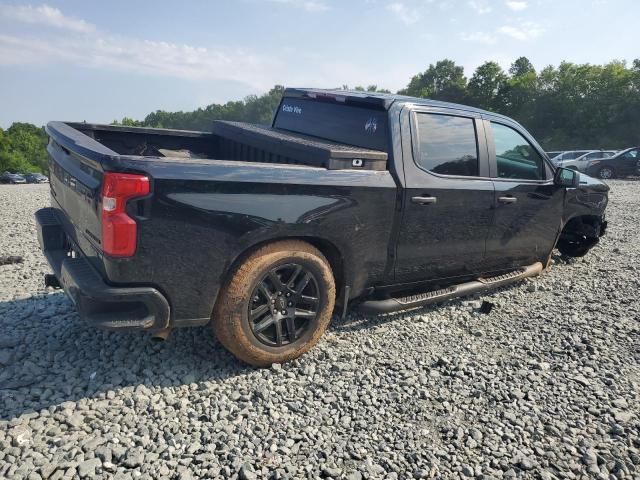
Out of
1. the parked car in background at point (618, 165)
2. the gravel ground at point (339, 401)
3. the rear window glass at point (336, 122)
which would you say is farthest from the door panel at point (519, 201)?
the parked car in background at point (618, 165)

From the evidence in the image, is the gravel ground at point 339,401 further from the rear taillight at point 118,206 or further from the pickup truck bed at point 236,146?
the pickup truck bed at point 236,146

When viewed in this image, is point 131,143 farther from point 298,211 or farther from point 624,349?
point 624,349

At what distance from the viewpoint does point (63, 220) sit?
357 centimetres

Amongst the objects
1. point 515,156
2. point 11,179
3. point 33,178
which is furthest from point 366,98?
point 33,178

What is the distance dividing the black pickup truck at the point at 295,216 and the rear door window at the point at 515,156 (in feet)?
0.06

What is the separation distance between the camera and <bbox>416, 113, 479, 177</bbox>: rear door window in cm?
384

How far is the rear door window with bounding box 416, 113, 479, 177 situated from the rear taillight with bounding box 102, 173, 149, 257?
209cm

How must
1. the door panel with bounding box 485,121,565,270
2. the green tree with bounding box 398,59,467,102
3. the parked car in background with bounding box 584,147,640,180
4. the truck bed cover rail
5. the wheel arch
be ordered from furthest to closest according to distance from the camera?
the green tree with bounding box 398,59,467,102, the parked car in background with bounding box 584,147,640,180, the door panel with bounding box 485,121,565,270, the truck bed cover rail, the wheel arch

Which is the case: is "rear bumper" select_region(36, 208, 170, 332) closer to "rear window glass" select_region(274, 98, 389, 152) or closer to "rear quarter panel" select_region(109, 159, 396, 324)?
"rear quarter panel" select_region(109, 159, 396, 324)

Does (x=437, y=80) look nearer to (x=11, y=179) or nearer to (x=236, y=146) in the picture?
(x=11, y=179)

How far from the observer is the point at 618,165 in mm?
21672

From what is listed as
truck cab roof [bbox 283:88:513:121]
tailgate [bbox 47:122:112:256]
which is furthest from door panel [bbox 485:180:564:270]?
tailgate [bbox 47:122:112:256]

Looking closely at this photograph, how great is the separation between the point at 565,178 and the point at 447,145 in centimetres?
168

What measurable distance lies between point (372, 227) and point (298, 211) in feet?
2.13
